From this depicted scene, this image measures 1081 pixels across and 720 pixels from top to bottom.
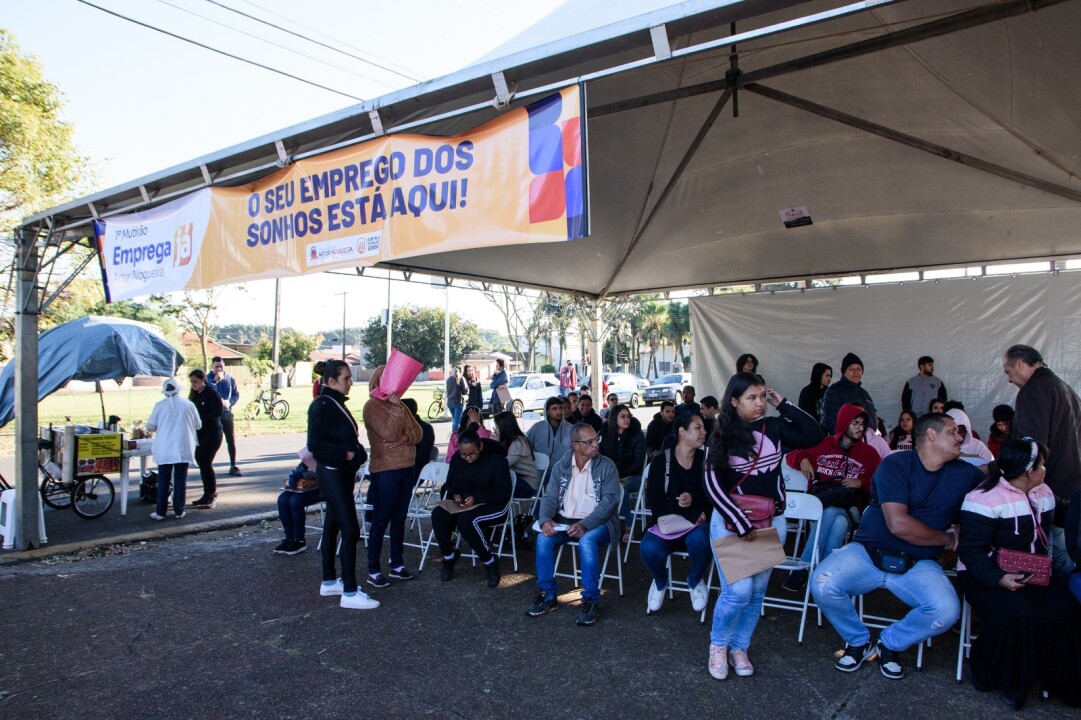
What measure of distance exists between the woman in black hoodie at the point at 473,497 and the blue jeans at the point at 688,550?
1344 millimetres

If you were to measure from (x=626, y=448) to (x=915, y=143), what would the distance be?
3.57m

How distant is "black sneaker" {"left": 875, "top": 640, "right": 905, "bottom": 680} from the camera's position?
3.40 meters

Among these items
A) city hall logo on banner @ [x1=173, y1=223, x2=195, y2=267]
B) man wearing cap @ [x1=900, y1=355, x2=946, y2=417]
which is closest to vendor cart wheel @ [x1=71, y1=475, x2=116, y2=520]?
city hall logo on banner @ [x1=173, y1=223, x2=195, y2=267]

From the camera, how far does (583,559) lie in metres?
4.32

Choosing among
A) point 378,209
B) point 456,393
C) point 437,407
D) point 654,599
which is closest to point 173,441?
point 378,209

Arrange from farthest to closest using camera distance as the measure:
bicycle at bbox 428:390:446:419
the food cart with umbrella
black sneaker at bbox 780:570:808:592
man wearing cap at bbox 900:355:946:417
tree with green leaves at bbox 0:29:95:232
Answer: bicycle at bbox 428:390:446:419
tree with green leaves at bbox 0:29:95:232
man wearing cap at bbox 900:355:946:417
the food cart with umbrella
black sneaker at bbox 780:570:808:592

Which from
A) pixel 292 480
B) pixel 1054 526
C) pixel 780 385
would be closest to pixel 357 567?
pixel 292 480

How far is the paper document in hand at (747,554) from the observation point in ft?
11.4

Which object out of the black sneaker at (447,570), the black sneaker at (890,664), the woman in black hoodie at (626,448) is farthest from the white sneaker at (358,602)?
the black sneaker at (890,664)

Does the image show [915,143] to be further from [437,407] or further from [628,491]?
[437,407]

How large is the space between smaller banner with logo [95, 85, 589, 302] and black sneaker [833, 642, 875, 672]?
103 inches

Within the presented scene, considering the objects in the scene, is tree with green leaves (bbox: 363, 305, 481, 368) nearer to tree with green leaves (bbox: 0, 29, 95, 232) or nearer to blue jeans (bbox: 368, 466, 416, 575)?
tree with green leaves (bbox: 0, 29, 95, 232)

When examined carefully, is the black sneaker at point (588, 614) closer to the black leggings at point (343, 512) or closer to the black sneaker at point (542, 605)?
the black sneaker at point (542, 605)

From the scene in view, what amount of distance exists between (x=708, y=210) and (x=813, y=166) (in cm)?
123
